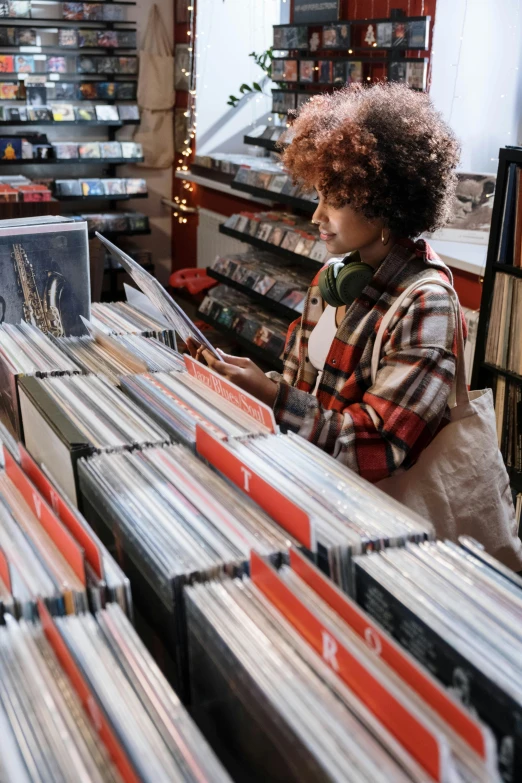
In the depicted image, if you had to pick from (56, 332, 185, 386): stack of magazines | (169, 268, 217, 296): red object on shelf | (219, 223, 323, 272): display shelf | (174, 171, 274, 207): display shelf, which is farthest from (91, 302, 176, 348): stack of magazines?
(169, 268, 217, 296): red object on shelf

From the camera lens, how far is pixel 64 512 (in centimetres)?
89

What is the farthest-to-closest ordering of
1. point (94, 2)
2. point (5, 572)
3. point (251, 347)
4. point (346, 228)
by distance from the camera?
point (94, 2) → point (251, 347) → point (346, 228) → point (5, 572)

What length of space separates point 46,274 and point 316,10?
366cm

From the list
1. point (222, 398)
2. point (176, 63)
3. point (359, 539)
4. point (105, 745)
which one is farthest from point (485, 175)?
point (176, 63)

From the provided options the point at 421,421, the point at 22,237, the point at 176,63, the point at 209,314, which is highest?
the point at 176,63

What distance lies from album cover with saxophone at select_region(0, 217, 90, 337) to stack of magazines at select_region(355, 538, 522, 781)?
42.9 inches

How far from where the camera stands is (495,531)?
158 cm

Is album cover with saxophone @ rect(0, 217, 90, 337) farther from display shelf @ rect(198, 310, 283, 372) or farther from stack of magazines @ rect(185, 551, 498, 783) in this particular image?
display shelf @ rect(198, 310, 283, 372)

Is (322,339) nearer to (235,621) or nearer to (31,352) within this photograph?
(31,352)

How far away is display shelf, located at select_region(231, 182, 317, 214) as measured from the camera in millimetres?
4324

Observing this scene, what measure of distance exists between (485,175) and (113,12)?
4196mm

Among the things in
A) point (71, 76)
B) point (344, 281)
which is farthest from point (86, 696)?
point (71, 76)

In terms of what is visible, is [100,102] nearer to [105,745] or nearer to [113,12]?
[113,12]

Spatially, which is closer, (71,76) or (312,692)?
(312,692)
